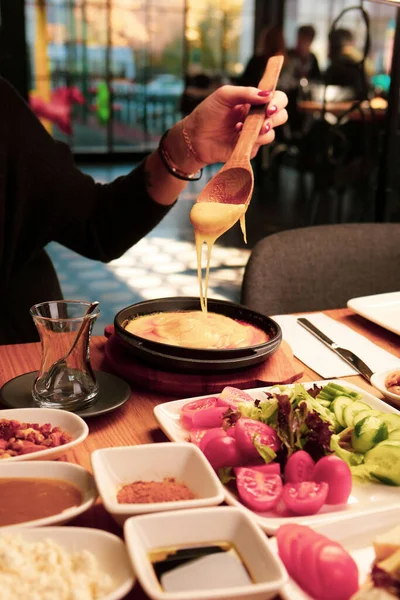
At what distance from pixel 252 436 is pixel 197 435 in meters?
0.15

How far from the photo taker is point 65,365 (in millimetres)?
1283

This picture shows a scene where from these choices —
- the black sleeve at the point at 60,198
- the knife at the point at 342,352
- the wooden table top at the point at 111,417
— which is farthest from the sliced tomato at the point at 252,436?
the black sleeve at the point at 60,198

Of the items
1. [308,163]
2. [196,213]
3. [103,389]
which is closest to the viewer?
[103,389]

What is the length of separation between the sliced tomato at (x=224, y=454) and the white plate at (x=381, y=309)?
2.67 ft

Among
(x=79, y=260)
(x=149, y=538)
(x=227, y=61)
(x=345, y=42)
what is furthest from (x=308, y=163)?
(x=149, y=538)

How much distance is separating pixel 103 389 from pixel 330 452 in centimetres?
47

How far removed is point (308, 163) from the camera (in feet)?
22.6

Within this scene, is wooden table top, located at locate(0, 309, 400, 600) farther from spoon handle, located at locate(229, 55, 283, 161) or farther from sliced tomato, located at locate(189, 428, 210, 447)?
spoon handle, located at locate(229, 55, 283, 161)

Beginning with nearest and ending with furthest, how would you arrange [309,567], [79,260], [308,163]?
[309,567] < [79,260] < [308,163]

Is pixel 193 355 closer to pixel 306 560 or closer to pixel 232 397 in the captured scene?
pixel 232 397

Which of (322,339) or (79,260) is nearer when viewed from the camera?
(322,339)

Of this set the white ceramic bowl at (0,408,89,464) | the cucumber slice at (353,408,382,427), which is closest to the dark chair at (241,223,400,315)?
the cucumber slice at (353,408,382,427)

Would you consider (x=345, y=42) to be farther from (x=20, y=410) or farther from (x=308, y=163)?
(x=20, y=410)

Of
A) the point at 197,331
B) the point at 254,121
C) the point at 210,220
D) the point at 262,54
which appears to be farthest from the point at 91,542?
the point at 262,54
